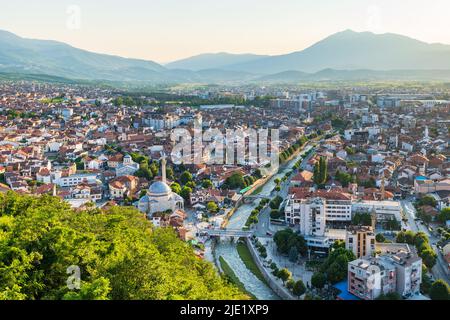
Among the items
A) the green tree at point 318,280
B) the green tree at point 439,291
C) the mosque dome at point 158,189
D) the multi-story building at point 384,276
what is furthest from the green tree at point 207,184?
the green tree at point 439,291

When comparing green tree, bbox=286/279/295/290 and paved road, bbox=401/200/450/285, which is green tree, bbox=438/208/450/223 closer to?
paved road, bbox=401/200/450/285

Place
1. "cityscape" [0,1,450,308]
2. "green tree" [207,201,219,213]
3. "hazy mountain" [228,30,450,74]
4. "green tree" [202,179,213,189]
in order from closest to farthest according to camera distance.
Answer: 1. "cityscape" [0,1,450,308]
2. "green tree" [207,201,219,213]
3. "green tree" [202,179,213,189]
4. "hazy mountain" [228,30,450,74]

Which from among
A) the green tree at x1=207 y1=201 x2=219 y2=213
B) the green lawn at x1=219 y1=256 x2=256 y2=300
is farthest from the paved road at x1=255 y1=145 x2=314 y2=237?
the green lawn at x1=219 y1=256 x2=256 y2=300

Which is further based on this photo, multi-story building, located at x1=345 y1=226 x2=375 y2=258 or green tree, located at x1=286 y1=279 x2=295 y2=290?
multi-story building, located at x1=345 y1=226 x2=375 y2=258

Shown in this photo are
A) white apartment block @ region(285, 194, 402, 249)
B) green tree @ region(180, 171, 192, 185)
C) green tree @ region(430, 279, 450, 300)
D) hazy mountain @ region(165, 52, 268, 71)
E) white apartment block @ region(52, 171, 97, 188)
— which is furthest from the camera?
hazy mountain @ region(165, 52, 268, 71)
